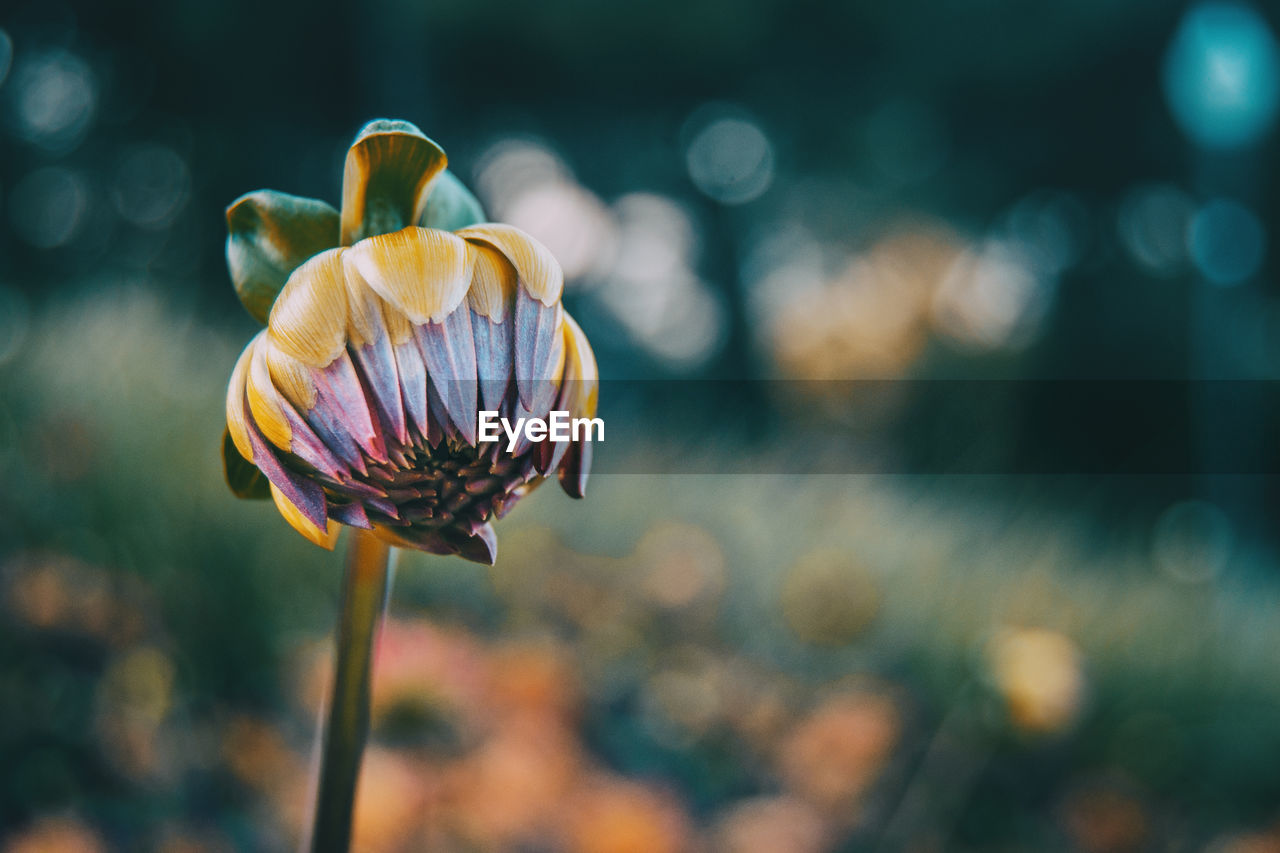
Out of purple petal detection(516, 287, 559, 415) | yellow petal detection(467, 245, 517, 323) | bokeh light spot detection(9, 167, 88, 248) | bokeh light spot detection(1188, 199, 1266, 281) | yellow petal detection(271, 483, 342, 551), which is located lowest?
yellow petal detection(271, 483, 342, 551)

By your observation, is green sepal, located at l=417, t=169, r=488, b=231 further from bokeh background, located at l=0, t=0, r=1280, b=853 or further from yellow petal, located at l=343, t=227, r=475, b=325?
bokeh background, located at l=0, t=0, r=1280, b=853

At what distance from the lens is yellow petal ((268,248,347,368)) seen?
17cm

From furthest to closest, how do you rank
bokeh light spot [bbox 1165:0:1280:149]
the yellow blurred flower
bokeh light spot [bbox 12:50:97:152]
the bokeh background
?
bokeh light spot [bbox 12:50:97:152] < bokeh light spot [bbox 1165:0:1280:149] < the bokeh background < the yellow blurred flower

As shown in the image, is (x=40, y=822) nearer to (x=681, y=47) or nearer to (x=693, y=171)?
(x=681, y=47)

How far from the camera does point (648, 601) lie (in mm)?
1144

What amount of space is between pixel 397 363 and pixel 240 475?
5 centimetres

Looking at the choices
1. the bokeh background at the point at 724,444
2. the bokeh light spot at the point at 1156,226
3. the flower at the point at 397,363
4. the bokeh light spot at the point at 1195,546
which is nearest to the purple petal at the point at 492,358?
the flower at the point at 397,363

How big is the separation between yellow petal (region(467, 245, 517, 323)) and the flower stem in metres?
0.06

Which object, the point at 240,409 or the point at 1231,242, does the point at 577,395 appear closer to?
the point at 240,409

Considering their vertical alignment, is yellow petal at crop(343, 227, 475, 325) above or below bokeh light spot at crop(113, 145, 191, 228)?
below

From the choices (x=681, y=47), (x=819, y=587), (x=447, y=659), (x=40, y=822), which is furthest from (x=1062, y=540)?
(x=681, y=47)

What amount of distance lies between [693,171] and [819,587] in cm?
336

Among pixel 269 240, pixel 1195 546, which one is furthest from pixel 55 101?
pixel 1195 546

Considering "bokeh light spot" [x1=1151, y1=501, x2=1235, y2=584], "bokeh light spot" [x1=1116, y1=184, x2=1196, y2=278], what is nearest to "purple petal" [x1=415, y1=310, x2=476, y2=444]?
"bokeh light spot" [x1=1151, y1=501, x2=1235, y2=584]
